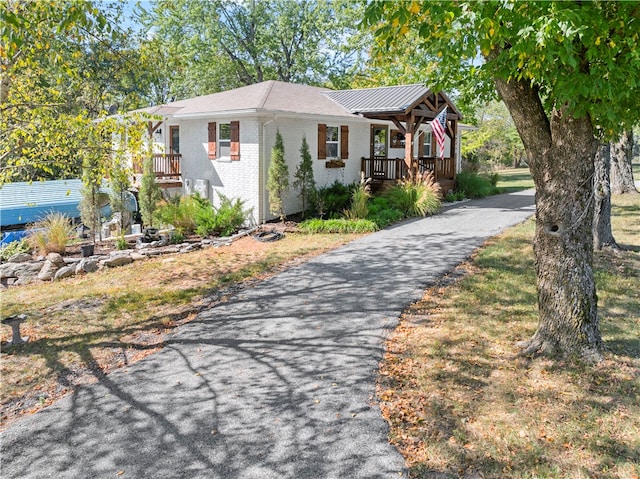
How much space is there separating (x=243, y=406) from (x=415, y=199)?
12.2 m

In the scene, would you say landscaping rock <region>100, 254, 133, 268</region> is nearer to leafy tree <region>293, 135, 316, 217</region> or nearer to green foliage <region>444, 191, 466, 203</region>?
leafy tree <region>293, 135, 316, 217</region>

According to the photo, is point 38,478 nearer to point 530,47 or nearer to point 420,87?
point 530,47

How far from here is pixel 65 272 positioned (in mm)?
10359

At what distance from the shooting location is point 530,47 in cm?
411

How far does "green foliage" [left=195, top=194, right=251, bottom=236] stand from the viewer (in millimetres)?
13922

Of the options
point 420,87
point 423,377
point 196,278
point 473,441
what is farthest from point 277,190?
point 473,441

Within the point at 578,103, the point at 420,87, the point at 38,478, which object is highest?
the point at 420,87

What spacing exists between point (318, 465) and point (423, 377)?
5.76 feet

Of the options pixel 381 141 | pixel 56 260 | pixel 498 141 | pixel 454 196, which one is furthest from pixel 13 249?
pixel 498 141

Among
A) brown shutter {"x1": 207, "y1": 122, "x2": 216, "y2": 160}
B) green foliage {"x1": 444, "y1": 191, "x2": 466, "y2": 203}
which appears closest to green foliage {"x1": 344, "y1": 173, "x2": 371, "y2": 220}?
brown shutter {"x1": 207, "y1": 122, "x2": 216, "y2": 160}

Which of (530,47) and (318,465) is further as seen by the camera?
(530,47)

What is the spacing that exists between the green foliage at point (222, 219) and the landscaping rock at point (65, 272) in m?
3.80

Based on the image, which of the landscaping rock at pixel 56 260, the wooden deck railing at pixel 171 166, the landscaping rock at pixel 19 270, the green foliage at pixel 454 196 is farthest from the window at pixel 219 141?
the green foliage at pixel 454 196

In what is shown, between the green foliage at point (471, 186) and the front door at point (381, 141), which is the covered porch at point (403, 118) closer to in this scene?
the front door at point (381, 141)
